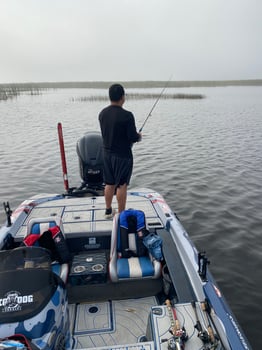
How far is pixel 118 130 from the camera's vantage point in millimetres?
3736

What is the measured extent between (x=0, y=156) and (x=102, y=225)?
27.6ft

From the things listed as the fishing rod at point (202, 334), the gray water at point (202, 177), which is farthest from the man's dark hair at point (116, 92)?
the gray water at point (202, 177)

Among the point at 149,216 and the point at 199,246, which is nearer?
the point at 149,216

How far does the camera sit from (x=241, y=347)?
1916mm

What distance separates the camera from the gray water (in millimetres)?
4496

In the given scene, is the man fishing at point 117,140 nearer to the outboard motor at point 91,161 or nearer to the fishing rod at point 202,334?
the outboard motor at point 91,161

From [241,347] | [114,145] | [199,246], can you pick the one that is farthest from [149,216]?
[241,347]

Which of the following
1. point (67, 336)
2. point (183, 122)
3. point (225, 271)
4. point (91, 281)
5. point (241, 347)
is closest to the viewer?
point (241, 347)

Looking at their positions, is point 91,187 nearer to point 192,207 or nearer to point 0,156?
point 192,207

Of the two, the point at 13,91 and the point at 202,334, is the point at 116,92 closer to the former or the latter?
the point at 202,334

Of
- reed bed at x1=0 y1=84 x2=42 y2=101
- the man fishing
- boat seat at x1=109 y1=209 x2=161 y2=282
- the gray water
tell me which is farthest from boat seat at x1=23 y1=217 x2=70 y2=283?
reed bed at x1=0 y1=84 x2=42 y2=101

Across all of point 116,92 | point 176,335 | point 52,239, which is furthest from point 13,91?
point 176,335

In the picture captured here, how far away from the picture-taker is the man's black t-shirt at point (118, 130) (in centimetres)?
370

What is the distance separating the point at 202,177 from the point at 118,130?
5151mm
